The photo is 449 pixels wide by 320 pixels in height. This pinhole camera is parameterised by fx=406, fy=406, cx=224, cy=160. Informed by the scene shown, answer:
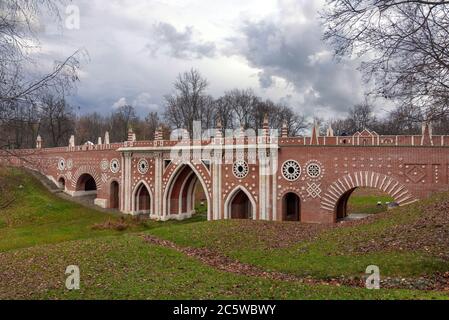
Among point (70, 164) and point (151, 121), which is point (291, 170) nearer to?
point (70, 164)

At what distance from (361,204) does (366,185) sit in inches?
424

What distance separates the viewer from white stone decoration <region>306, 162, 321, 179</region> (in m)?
25.1

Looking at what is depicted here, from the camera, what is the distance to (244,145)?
2761 cm

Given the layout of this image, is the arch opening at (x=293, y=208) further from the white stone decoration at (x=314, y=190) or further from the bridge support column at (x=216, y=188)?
the bridge support column at (x=216, y=188)

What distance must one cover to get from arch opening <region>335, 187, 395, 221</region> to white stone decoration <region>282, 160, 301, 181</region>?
10.9 feet

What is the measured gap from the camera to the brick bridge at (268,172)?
74.7 feet

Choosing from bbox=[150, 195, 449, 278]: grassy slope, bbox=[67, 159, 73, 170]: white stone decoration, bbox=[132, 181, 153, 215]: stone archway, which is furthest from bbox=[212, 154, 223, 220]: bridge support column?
bbox=[67, 159, 73, 170]: white stone decoration

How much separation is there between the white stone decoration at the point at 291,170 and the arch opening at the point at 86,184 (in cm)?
2365

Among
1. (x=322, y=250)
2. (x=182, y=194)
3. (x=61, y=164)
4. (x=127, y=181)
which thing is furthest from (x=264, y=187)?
(x=61, y=164)

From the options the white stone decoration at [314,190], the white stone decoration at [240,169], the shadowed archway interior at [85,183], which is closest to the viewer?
the white stone decoration at [314,190]

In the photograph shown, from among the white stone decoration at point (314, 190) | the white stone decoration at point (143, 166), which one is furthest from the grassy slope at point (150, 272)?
the white stone decoration at point (143, 166)

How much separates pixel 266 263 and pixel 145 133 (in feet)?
179
